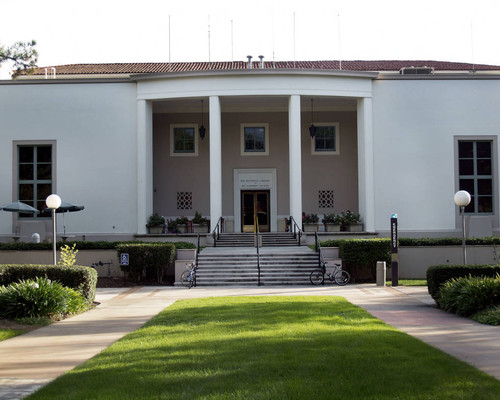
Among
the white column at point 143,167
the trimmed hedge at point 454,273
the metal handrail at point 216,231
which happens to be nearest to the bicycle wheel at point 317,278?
the metal handrail at point 216,231

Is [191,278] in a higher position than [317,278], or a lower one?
higher

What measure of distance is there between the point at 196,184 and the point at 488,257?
1528cm

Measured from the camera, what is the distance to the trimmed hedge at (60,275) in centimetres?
1485

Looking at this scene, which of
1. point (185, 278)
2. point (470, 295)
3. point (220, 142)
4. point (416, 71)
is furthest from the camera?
point (416, 71)

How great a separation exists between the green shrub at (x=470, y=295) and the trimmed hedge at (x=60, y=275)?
28.6ft

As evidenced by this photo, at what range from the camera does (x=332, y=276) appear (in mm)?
21312

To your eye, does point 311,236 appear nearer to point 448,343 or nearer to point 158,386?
point 448,343

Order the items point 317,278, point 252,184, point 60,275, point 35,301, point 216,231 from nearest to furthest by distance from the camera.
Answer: point 35,301 < point 60,275 < point 317,278 < point 216,231 < point 252,184

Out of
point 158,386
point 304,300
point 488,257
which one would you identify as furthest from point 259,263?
point 158,386

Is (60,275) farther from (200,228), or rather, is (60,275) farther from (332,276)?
(200,228)

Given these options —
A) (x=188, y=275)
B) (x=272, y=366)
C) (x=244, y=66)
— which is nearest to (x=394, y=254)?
(x=188, y=275)

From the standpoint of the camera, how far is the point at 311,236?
26859 mm

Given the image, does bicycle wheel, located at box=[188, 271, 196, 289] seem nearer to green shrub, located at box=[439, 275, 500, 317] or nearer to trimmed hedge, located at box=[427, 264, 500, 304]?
trimmed hedge, located at box=[427, 264, 500, 304]

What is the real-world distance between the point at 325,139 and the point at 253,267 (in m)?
12.2
